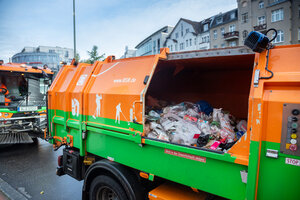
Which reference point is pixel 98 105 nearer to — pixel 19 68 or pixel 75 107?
pixel 75 107

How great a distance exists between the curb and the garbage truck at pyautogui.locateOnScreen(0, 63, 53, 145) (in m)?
2.31

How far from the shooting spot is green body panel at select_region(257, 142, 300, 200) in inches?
55.2

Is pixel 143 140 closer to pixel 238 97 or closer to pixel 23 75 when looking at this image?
pixel 238 97

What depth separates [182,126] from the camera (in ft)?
7.82

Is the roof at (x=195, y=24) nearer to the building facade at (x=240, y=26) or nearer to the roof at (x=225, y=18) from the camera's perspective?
the building facade at (x=240, y=26)

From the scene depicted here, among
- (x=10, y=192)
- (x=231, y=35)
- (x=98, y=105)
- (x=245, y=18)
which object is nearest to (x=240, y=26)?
(x=245, y=18)

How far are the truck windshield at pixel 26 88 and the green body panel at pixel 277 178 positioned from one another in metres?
7.06

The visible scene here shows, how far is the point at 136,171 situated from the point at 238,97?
2.06 m

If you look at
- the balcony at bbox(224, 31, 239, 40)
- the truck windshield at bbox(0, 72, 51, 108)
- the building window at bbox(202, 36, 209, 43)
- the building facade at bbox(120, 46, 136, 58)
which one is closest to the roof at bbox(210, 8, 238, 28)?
the building window at bbox(202, 36, 209, 43)

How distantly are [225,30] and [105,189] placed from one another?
111 ft

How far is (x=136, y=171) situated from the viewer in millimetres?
2537

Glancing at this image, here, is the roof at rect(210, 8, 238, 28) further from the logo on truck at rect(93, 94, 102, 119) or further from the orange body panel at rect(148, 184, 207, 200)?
the orange body panel at rect(148, 184, 207, 200)

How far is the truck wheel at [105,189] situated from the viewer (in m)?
2.49

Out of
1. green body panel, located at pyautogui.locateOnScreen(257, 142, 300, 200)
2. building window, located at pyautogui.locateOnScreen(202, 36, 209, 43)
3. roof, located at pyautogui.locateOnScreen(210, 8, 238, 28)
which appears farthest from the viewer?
building window, located at pyautogui.locateOnScreen(202, 36, 209, 43)
